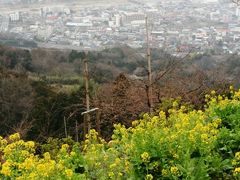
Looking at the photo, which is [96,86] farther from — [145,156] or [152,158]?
[145,156]

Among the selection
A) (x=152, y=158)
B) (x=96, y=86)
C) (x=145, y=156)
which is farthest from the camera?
(x=96, y=86)

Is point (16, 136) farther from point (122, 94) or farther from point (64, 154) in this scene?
point (122, 94)

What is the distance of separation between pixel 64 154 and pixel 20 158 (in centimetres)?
46

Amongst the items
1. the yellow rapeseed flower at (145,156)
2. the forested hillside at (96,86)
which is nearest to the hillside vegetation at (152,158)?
the yellow rapeseed flower at (145,156)

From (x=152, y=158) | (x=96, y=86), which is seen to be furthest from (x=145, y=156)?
(x=96, y=86)

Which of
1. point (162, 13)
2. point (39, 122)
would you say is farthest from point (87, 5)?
point (39, 122)

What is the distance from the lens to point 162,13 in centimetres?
3631

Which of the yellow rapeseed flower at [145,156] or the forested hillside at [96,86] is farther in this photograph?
the forested hillside at [96,86]

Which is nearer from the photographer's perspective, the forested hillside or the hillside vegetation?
the hillside vegetation

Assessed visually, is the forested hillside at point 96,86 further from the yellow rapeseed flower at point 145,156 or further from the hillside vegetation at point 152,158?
the yellow rapeseed flower at point 145,156

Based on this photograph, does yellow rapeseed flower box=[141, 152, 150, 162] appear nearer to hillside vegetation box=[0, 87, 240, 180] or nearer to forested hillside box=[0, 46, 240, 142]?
hillside vegetation box=[0, 87, 240, 180]

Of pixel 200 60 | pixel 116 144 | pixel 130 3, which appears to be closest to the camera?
pixel 116 144

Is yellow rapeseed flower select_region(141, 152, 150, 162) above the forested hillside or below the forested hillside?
above

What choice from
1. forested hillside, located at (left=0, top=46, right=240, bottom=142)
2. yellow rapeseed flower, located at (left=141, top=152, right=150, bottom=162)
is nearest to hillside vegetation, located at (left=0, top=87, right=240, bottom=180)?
yellow rapeseed flower, located at (left=141, top=152, right=150, bottom=162)
